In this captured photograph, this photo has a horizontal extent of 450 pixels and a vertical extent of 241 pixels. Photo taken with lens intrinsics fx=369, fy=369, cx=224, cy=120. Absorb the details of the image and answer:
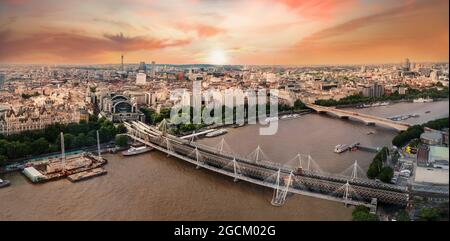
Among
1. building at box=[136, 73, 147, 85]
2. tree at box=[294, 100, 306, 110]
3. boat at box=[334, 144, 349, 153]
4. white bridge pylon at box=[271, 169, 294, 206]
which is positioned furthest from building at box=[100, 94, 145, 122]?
white bridge pylon at box=[271, 169, 294, 206]

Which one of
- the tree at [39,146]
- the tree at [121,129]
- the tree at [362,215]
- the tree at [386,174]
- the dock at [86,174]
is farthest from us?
the tree at [121,129]

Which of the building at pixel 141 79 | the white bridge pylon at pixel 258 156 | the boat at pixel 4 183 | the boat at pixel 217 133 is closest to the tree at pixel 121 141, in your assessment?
the boat at pixel 217 133

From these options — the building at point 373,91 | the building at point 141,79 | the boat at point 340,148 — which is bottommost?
the boat at point 340,148

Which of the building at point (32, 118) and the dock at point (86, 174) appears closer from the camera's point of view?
the dock at point (86, 174)

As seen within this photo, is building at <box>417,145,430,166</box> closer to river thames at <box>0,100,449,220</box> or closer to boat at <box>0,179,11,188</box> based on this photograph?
river thames at <box>0,100,449,220</box>

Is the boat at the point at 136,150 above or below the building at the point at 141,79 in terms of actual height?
below

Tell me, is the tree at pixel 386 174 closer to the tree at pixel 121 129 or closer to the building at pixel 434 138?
the building at pixel 434 138
